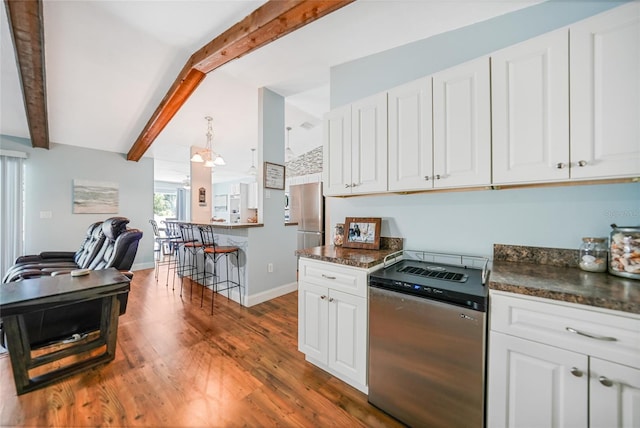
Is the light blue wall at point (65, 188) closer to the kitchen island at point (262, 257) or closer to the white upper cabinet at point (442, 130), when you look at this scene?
the kitchen island at point (262, 257)

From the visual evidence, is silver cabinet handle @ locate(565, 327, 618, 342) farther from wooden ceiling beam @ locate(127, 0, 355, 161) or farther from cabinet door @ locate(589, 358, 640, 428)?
wooden ceiling beam @ locate(127, 0, 355, 161)

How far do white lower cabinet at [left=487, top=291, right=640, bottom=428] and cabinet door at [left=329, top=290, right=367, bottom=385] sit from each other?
0.68m

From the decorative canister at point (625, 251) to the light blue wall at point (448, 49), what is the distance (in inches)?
48.6

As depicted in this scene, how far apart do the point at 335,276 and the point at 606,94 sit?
169cm

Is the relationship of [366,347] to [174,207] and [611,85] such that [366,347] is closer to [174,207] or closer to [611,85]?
[611,85]

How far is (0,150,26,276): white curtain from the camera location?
3.57 m

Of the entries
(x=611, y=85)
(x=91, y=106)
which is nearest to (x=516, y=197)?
(x=611, y=85)

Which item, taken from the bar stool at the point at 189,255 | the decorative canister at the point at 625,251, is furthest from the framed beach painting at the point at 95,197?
the decorative canister at the point at 625,251

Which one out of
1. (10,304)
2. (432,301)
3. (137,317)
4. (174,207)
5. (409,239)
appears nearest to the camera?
(432,301)

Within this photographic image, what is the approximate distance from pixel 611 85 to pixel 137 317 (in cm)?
428

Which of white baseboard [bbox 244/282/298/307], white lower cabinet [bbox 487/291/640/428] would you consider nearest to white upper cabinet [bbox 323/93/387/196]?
white lower cabinet [bbox 487/291/640/428]

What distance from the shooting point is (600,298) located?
0.91 metres

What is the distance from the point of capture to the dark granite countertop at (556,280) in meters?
0.92

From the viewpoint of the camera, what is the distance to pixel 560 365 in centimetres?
98
